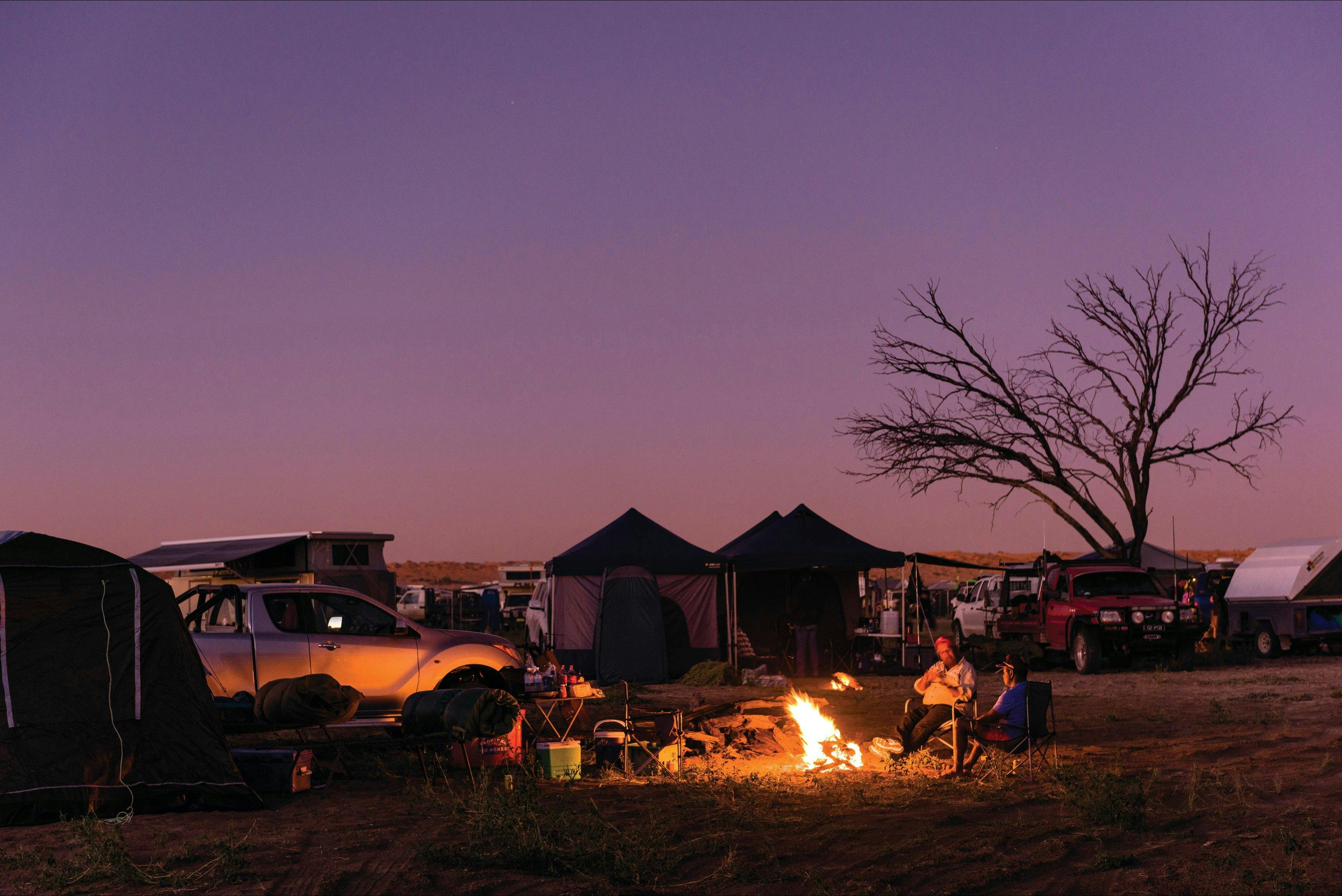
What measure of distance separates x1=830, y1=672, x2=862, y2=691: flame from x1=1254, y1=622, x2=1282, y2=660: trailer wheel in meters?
8.46

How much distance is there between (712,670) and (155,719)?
1105 cm

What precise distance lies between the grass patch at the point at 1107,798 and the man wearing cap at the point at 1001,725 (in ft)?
1.53

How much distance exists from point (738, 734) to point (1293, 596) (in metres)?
13.7

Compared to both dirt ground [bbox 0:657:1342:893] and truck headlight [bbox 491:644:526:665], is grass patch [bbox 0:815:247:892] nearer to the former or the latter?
dirt ground [bbox 0:657:1342:893]

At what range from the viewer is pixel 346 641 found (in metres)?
11.4

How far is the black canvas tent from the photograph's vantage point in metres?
7.80

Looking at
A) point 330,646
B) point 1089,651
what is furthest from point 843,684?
point 330,646

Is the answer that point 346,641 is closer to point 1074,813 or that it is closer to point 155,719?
point 155,719

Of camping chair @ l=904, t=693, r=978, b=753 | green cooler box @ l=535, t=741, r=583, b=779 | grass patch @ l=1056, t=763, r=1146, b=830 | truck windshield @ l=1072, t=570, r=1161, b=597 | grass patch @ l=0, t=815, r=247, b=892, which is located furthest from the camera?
truck windshield @ l=1072, t=570, r=1161, b=597

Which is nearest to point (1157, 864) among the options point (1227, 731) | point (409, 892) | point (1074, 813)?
point (1074, 813)

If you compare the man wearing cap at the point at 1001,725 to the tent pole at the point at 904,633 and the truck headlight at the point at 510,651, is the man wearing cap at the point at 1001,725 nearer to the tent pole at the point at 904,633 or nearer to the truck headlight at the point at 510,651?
the truck headlight at the point at 510,651

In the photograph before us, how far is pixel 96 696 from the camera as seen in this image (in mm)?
8164

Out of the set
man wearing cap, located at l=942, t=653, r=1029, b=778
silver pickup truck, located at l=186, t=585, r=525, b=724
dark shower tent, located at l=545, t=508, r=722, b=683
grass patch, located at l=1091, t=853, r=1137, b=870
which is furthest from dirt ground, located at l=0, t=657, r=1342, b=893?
dark shower tent, located at l=545, t=508, r=722, b=683

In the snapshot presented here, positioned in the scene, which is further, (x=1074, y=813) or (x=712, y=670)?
(x=712, y=670)
